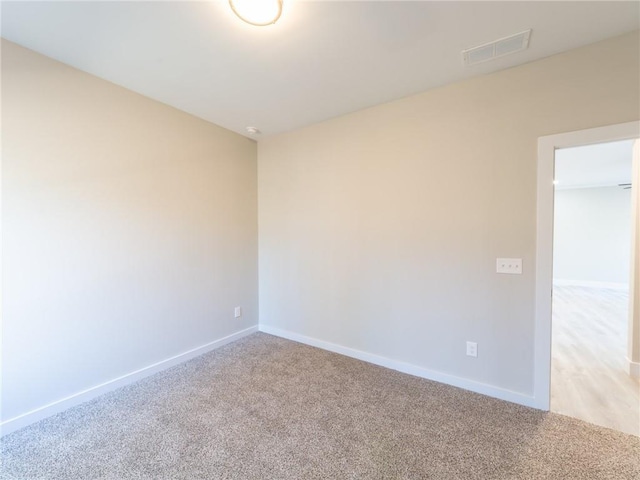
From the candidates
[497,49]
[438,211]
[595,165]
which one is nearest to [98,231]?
[438,211]

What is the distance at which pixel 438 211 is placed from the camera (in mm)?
2453

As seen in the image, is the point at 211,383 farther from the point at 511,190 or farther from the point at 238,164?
the point at 511,190

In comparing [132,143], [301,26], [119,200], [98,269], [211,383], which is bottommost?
[211,383]

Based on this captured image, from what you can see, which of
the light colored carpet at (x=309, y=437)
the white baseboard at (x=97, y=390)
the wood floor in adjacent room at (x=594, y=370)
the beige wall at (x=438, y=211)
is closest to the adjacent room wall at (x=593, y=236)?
the wood floor in adjacent room at (x=594, y=370)

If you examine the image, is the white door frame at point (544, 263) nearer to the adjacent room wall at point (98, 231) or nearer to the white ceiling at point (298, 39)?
the white ceiling at point (298, 39)

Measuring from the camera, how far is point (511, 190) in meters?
2.14

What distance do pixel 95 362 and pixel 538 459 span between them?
10.4 ft

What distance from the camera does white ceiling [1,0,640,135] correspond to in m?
1.58

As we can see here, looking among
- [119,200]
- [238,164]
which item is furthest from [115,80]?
[238,164]

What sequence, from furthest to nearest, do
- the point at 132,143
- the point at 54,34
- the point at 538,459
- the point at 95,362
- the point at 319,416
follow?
the point at 132,143
the point at 95,362
the point at 319,416
the point at 54,34
the point at 538,459

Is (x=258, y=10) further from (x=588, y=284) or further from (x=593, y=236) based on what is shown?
(x=588, y=284)

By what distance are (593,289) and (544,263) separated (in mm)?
6677

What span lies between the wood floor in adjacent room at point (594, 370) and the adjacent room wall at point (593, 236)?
2.55 metres

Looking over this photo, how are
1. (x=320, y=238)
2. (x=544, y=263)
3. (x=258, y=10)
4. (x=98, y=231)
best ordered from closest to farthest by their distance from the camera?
(x=258, y=10), (x=544, y=263), (x=98, y=231), (x=320, y=238)
